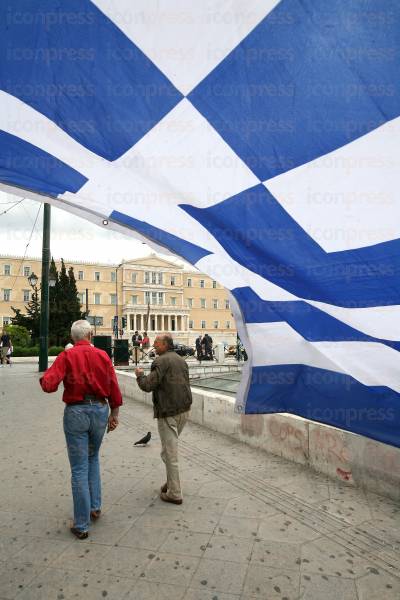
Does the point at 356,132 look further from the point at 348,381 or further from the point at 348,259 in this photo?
the point at 348,381

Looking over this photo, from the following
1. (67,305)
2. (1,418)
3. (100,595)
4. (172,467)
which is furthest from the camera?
(67,305)

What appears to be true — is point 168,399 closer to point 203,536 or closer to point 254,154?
point 203,536

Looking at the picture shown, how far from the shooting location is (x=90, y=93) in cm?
242

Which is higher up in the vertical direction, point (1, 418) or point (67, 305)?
point (67, 305)

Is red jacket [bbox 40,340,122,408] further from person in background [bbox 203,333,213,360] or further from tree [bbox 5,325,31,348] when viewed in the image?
tree [bbox 5,325,31,348]

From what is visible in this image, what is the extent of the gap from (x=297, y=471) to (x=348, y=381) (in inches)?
146

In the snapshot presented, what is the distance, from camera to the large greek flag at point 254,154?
79.4 inches

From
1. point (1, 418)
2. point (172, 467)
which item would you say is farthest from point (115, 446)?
point (1, 418)

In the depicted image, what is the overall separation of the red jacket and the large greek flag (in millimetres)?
1702

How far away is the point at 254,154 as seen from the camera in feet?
7.32

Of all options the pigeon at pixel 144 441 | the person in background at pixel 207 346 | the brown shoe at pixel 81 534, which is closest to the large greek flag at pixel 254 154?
the brown shoe at pixel 81 534

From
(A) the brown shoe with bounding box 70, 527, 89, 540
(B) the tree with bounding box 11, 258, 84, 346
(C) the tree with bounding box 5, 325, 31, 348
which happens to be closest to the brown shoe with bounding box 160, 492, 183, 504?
(A) the brown shoe with bounding box 70, 527, 89, 540

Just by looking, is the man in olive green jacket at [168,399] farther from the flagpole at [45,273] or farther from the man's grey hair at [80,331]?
the flagpole at [45,273]

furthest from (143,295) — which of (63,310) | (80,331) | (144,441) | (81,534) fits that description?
(81,534)
